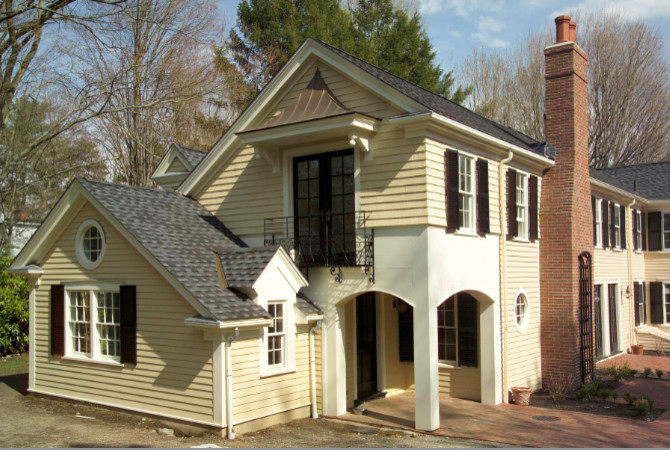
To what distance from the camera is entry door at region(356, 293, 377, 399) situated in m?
14.1

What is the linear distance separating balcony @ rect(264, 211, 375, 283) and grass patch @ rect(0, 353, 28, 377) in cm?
874

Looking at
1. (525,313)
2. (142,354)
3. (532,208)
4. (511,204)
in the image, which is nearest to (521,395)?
(525,313)

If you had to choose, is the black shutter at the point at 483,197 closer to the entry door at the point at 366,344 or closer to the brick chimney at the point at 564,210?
the entry door at the point at 366,344

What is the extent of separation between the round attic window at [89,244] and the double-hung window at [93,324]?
0.59 m

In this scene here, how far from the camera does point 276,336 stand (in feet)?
39.5

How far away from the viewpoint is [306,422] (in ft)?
39.8

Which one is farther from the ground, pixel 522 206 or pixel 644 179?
pixel 644 179

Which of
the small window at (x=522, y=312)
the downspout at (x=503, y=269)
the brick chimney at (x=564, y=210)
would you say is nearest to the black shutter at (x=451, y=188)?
the downspout at (x=503, y=269)

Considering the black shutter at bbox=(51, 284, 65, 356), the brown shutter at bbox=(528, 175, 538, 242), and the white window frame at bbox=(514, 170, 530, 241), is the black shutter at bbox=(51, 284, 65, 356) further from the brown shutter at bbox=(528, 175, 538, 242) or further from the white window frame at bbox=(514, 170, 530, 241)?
the brown shutter at bbox=(528, 175, 538, 242)

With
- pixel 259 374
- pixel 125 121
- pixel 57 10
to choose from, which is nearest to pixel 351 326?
pixel 259 374

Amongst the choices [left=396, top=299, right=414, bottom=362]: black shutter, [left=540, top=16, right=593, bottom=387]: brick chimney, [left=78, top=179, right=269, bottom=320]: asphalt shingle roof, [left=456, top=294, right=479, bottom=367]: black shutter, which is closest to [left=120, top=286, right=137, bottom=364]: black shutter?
[left=78, top=179, right=269, bottom=320]: asphalt shingle roof

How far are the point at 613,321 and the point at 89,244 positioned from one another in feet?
54.7

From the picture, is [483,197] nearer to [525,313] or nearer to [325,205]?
[325,205]

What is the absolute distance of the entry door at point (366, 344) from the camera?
1413 centimetres
